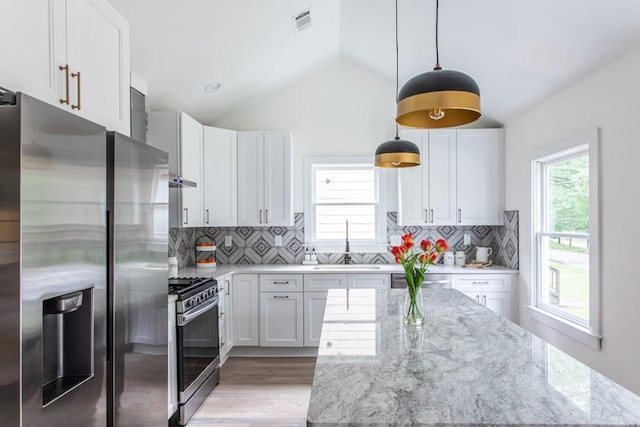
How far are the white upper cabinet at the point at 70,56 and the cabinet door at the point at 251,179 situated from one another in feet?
7.14

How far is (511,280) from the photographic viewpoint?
3.75 meters

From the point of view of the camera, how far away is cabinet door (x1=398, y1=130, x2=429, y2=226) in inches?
159

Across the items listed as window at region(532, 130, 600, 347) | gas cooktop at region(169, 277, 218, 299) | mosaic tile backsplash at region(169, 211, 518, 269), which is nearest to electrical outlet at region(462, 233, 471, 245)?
mosaic tile backsplash at region(169, 211, 518, 269)

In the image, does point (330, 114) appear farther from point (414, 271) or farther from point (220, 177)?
point (414, 271)

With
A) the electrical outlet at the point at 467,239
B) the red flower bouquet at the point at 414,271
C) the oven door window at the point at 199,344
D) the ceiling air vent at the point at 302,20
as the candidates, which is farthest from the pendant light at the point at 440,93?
the electrical outlet at the point at 467,239

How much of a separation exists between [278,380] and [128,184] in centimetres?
241

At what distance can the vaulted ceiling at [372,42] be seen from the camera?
2.31 meters

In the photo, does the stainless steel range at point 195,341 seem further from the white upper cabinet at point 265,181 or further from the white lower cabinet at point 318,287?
the white upper cabinet at point 265,181

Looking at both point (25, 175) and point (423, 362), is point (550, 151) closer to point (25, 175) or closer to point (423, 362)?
point (423, 362)

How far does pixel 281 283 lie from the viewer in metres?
3.77

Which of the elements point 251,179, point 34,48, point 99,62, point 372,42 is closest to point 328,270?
point 251,179

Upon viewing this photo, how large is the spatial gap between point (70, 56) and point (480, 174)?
380cm

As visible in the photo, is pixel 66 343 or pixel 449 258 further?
pixel 449 258

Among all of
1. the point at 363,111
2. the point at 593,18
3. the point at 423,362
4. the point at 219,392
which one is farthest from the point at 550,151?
the point at 219,392
